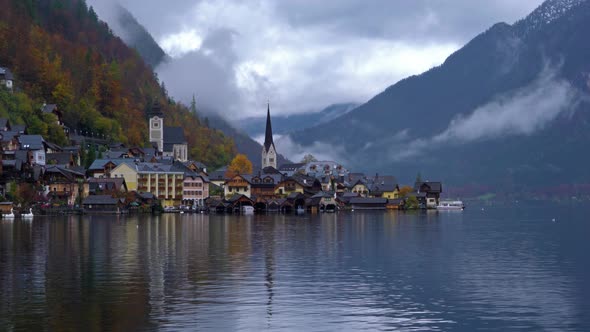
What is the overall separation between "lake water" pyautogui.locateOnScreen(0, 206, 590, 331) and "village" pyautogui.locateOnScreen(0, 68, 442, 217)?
195 feet

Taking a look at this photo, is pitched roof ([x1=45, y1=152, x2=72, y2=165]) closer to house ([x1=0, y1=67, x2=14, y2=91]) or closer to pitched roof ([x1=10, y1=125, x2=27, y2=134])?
pitched roof ([x1=10, y1=125, x2=27, y2=134])

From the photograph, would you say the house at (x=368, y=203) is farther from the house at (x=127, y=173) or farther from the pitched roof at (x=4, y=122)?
the pitched roof at (x=4, y=122)

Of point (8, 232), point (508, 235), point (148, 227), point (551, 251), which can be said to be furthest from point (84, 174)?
point (551, 251)

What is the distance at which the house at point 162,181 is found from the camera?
167m

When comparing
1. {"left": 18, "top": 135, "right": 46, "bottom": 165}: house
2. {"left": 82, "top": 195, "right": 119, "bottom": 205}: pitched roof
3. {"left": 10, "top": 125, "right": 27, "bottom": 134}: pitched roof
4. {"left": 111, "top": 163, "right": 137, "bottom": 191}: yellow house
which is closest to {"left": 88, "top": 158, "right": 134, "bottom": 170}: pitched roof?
{"left": 111, "top": 163, "right": 137, "bottom": 191}: yellow house

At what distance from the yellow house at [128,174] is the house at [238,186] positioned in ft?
74.6

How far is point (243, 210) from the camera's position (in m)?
167

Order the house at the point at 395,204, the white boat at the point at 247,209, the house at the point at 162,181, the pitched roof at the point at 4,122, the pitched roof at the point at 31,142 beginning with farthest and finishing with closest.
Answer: the house at the point at 395,204 → the house at the point at 162,181 → the white boat at the point at 247,209 → the pitched roof at the point at 31,142 → the pitched roof at the point at 4,122

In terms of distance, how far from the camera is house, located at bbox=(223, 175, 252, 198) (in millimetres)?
181625

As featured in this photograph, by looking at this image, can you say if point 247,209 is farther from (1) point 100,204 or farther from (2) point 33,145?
(2) point 33,145

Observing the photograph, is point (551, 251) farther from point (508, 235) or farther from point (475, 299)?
point (475, 299)

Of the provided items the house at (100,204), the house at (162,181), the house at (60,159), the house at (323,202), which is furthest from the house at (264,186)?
the house at (100,204)

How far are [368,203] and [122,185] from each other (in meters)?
57.9

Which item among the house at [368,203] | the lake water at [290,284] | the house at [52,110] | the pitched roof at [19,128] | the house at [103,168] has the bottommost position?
the lake water at [290,284]
